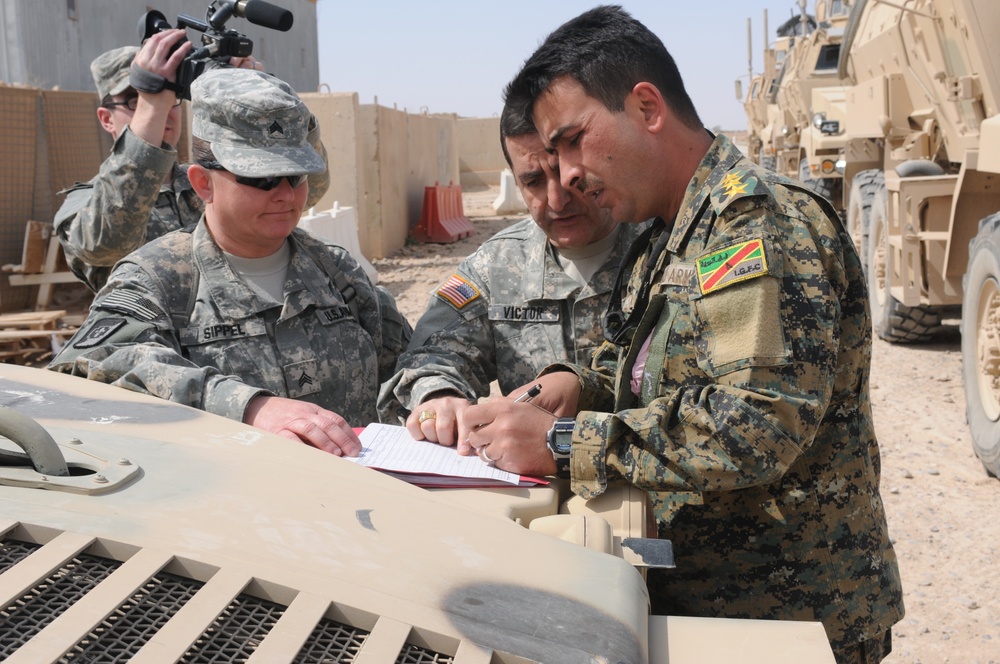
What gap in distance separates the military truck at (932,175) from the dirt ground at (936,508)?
0.72 ft

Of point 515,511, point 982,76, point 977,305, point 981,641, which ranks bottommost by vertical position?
point 981,641

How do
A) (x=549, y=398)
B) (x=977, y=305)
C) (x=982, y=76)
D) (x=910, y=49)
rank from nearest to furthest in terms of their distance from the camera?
(x=549, y=398) < (x=977, y=305) < (x=982, y=76) < (x=910, y=49)

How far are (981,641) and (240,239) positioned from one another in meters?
2.68

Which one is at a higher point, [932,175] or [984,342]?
[932,175]

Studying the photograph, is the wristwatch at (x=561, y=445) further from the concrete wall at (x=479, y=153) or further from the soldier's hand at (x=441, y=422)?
the concrete wall at (x=479, y=153)

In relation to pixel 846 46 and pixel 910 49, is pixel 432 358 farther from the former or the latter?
pixel 846 46

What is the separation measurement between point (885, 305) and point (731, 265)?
5918mm

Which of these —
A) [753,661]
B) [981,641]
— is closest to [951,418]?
[981,641]

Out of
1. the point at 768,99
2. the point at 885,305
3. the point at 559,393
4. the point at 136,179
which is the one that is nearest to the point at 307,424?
the point at 559,393

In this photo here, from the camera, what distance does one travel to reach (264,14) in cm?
249

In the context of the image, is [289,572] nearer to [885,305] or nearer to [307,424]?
[307,424]

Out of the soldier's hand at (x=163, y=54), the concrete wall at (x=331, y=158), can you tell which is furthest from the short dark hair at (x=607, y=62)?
the concrete wall at (x=331, y=158)

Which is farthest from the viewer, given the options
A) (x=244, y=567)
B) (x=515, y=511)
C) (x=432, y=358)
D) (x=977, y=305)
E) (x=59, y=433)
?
(x=977, y=305)

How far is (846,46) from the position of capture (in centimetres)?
823
